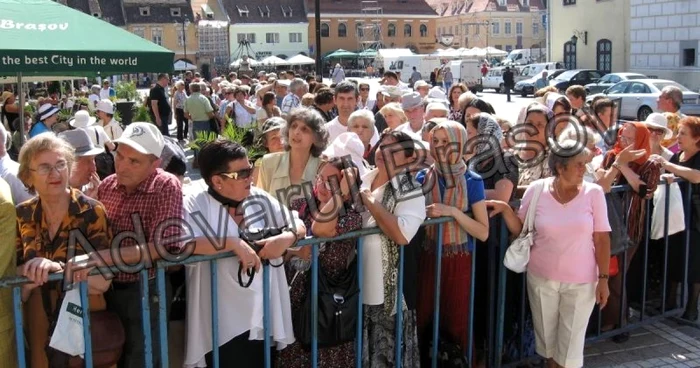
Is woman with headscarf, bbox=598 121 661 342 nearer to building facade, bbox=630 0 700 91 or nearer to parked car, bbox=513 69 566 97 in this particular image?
building facade, bbox=630 0 700 91

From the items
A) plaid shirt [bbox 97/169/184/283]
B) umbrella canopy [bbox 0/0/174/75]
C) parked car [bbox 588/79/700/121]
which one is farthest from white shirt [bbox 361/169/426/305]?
parked car [bbox 588/79/700/121]

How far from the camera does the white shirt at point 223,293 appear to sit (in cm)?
344

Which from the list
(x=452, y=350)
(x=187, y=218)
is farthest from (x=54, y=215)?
(x=452, y=350)

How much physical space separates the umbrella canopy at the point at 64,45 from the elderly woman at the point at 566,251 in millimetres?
2985

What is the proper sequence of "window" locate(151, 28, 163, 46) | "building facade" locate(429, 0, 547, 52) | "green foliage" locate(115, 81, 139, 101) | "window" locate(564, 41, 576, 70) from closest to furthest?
1. "green foliage" locate(115, 81, 139, 101)
2. "window" locate(564, 41, 576, 70)
3. "window" locate(151, 28, 163, 46)
4. "building facade" locate(429, 0, 547, 52)

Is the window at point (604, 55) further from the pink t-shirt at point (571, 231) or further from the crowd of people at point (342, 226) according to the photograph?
the pink t-shirt at point (571, 231)

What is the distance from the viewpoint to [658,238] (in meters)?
5.24

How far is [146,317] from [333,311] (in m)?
1.03

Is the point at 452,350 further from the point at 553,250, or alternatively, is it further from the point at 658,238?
the point at 658,238

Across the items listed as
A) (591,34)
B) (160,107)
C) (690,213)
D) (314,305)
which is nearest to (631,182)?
(690,213)

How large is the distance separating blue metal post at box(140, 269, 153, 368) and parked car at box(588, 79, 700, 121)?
20.0 meters

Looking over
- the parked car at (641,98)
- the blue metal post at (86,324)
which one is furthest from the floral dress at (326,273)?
the parked car at (641,98)

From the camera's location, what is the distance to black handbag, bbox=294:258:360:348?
3754 millimetres

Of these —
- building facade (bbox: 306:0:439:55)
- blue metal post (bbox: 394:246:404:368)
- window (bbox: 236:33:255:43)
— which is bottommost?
blue metal post (bbox: 394:246:404:368)
